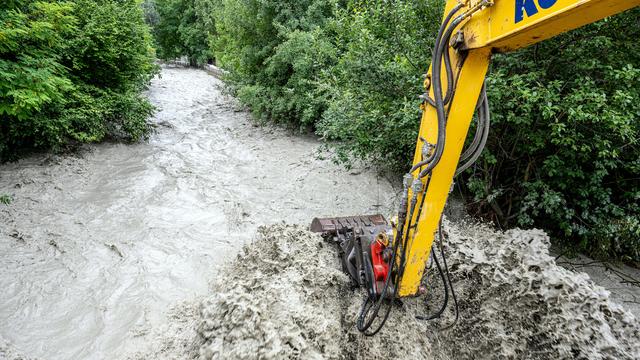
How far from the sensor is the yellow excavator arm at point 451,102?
5.57ft

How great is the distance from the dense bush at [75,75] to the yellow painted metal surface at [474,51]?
4.89 meters

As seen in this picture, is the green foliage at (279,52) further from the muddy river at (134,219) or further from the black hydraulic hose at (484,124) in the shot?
the black hydraulic hose at (484,124)

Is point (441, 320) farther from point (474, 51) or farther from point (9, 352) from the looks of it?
point (9, 352)

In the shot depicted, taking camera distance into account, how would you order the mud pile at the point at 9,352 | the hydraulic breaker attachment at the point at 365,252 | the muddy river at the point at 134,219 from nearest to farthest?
1. the hydraulic breaker attachment at the point at 365,252
2. the mud pile at the point at 9,352
3. the muddy river at the point at 134,219

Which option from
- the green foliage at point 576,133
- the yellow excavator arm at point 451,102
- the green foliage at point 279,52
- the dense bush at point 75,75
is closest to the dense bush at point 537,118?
the green foliage at point 576,133

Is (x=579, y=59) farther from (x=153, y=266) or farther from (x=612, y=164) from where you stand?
(x=153, y=266)

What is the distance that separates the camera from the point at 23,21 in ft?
15.4

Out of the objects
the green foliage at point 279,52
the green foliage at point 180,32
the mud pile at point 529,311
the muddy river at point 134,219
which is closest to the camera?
the mud pile at point 529,311

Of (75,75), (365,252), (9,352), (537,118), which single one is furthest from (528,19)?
(75,75)

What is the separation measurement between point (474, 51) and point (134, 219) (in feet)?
19.0

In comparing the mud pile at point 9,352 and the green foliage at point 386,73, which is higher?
the green foliage at point 386,73

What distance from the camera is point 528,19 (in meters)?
1.73

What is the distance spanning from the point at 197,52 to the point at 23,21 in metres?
25.0

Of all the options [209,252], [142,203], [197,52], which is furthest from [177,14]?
[209,252]
